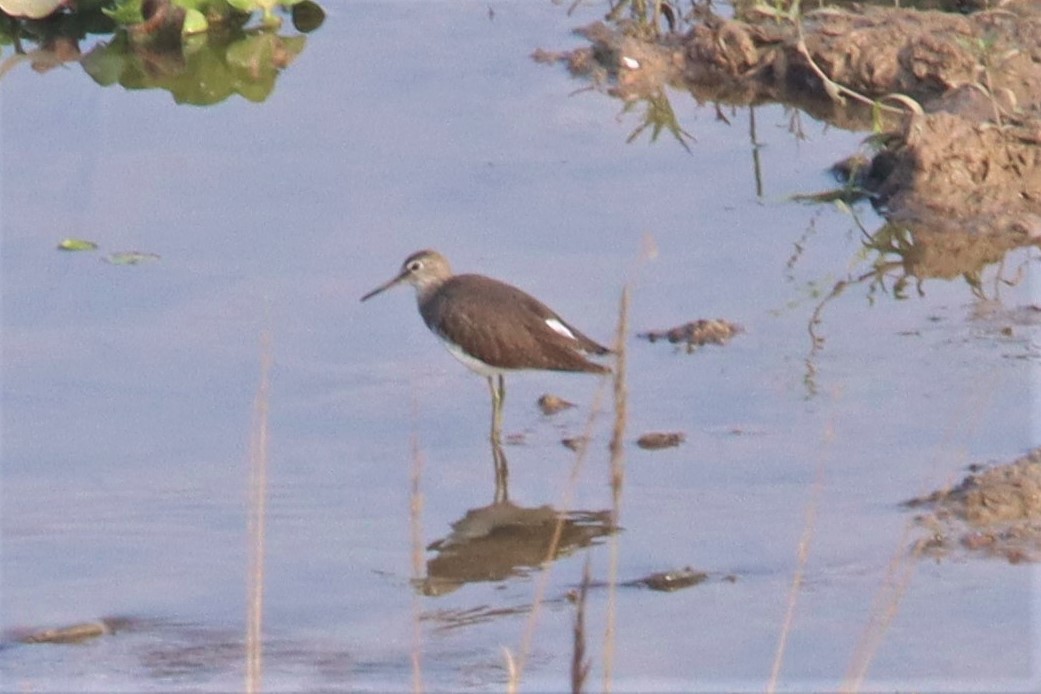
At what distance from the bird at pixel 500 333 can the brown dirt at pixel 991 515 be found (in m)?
1.39

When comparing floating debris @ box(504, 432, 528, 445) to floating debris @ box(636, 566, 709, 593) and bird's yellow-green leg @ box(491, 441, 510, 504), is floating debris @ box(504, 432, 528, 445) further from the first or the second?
floating debris @ box(636, 566, 709, 593)

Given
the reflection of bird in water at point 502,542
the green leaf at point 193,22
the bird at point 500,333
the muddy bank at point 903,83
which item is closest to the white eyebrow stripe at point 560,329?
the bird at point 500,333

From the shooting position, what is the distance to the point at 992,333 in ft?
21.7

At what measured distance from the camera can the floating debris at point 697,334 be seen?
21.7 feet

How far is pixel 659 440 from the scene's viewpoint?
5.94 m

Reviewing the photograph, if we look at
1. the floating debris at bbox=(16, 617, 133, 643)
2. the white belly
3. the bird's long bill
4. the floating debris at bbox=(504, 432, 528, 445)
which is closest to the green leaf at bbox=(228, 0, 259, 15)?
the bird's long bill

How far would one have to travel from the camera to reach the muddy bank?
7.65m

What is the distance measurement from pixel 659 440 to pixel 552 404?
61 centimetres

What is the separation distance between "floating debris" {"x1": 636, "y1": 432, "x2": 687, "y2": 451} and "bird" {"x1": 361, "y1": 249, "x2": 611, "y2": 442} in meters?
0.35

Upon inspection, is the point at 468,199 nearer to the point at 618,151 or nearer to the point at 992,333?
the point at 618,151

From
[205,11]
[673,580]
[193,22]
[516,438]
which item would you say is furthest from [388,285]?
[205,11]

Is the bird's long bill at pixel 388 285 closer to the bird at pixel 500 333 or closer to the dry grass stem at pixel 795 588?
the bird at pixel 500 333

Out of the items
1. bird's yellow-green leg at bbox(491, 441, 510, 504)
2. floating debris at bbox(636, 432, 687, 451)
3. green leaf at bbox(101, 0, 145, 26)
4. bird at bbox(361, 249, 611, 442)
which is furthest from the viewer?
green leaf at bbox(101, 0, 145, 26)

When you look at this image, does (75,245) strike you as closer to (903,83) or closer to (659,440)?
(659,440)
